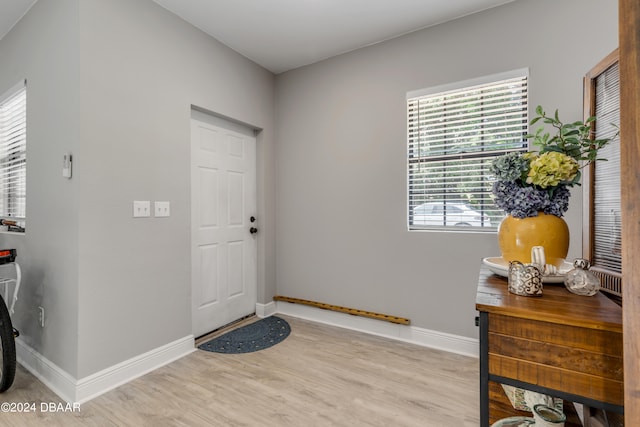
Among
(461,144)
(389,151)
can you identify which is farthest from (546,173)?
(389,151)

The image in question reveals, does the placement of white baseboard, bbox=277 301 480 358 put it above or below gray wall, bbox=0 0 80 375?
below

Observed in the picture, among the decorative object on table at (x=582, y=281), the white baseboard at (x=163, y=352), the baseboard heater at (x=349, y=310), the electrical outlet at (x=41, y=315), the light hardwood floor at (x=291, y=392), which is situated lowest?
the light hardwood floor at (x=291, y=392)

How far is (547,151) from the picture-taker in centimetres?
113

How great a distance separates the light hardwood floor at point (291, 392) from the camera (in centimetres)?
163

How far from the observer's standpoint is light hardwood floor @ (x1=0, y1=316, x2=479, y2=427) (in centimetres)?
163

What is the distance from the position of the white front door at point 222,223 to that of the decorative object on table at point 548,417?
7.97 ft

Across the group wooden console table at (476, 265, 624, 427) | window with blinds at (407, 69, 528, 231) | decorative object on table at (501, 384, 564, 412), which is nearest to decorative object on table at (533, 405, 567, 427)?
decorative object on table at (501, 384, 564, 412)

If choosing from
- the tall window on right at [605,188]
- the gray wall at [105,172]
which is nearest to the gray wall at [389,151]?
the tall window on right at [605,188]

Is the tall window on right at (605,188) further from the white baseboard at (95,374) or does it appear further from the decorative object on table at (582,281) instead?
the white baseboard at (95,374)

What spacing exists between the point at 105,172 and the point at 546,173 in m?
2.31

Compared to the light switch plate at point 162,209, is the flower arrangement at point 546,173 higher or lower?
higher

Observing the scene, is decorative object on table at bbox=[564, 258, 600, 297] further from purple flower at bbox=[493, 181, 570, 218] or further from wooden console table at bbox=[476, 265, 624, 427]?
purple flower at bbox=[493, 181, 570, 218]

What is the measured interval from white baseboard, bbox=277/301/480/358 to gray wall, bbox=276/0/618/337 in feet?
0.26

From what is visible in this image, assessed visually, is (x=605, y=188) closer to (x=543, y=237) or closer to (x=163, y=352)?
(x=543, y=237)
